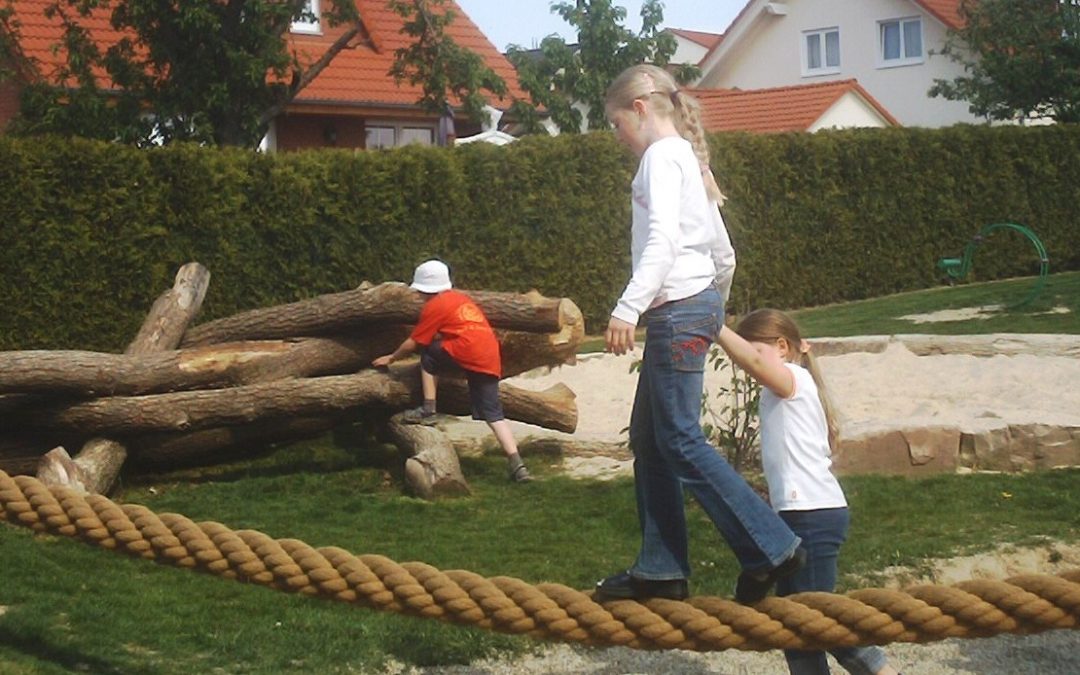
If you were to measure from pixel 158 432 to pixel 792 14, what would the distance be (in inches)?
1471

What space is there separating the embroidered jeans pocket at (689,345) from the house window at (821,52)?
4062 centimetres

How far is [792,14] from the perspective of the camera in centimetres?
4459

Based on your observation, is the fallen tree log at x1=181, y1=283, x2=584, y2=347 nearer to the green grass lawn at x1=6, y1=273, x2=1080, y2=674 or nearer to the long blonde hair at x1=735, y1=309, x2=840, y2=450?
the green grass lawn at x1=6, y1=273, x2=1080, y2=674

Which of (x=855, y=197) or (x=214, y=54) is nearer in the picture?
(x=214, y=54)

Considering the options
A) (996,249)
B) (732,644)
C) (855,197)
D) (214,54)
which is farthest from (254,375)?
(996,249)

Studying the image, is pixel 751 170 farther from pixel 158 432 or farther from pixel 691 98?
pixel 691 98

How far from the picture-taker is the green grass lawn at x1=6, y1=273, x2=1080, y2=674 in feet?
20.1

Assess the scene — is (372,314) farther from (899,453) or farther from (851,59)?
(851,59)

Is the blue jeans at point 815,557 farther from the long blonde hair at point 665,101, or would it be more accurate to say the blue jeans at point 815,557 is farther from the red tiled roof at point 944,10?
the red tiled roof at point 944,10

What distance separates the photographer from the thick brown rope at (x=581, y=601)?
3.96m

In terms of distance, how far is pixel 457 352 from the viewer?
32.5 feet

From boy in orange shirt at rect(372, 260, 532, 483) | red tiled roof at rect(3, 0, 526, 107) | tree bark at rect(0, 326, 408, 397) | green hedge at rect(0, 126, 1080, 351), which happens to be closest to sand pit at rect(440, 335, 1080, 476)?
boy in orange shirt at rect(372, 260, 532, 483)

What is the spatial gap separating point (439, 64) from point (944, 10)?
23.6m

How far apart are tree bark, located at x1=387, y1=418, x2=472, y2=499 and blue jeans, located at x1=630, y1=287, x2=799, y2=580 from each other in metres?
4.45
